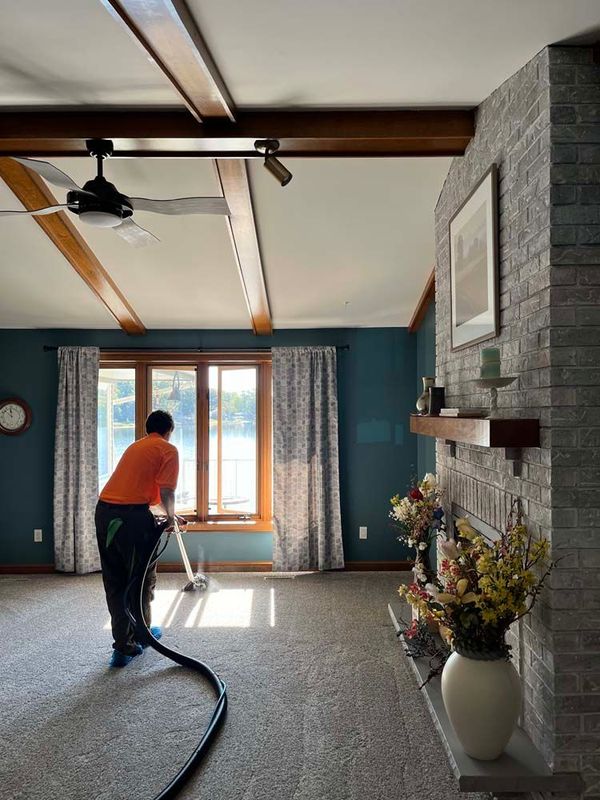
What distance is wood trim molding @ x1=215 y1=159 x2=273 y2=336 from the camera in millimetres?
3094

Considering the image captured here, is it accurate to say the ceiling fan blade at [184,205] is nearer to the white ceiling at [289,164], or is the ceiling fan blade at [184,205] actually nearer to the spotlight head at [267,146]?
the spotlight head at [267,146]

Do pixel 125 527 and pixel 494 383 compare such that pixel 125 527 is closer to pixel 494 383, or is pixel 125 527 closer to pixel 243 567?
pixel 243 567

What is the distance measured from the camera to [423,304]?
4887mm

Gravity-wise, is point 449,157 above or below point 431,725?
above

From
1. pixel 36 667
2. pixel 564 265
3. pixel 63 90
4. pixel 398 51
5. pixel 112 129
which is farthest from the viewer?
pixel 36 667

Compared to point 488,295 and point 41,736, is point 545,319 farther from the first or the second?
point 41,736

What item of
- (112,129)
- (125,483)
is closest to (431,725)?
(125,483)

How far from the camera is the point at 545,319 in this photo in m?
2.00

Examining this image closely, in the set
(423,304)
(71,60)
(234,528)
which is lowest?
(234,528)

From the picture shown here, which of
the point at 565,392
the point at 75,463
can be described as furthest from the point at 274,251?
the point at 75,463

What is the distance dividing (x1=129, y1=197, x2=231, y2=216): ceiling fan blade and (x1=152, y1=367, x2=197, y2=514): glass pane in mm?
2825

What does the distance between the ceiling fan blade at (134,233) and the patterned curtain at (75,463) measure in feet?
8.15

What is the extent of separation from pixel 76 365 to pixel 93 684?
300 centimetres

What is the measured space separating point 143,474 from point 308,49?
2.46 m
